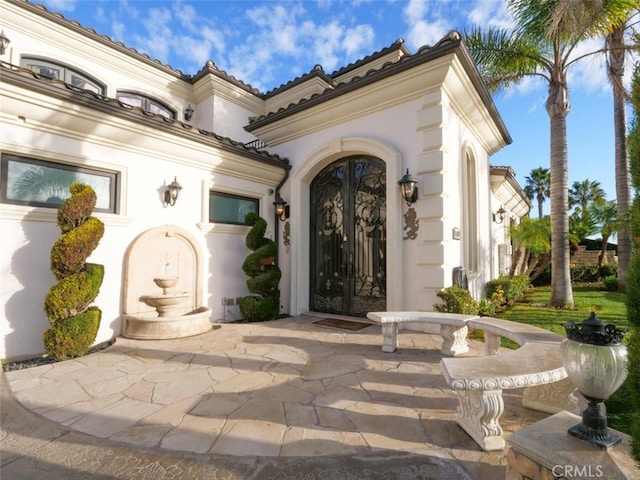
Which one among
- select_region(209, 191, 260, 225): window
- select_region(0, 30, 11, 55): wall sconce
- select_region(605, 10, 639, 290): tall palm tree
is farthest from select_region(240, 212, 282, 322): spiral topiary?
select_region(605, 10, 639, 290): tall palm tree

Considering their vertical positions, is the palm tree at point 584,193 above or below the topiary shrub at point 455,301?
above

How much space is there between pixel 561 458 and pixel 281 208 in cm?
673

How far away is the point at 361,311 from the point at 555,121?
25.7ft

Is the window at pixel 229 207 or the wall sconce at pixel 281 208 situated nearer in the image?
the window at pixel 229 207

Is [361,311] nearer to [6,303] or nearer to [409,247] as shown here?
[409,247]

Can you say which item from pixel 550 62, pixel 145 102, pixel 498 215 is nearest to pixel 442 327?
pixel 498 215

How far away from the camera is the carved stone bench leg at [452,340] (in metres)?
4.22

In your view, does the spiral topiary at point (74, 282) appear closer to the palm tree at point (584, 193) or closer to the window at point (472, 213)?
the window at point (472, 213)

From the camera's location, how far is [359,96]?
6.18 metres

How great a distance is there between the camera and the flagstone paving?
2.19 meters

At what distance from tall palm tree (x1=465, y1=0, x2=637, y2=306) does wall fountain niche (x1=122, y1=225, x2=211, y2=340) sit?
924 cm

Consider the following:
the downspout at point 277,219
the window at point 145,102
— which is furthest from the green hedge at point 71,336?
the window at point 145,102

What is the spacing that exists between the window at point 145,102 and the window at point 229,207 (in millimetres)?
4646

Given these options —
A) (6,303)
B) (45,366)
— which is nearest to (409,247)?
(45,366)
